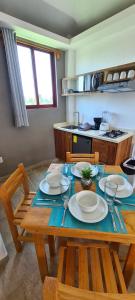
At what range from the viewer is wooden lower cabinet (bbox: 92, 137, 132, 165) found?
222cm

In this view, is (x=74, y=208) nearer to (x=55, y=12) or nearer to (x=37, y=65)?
(x=37, y=65)

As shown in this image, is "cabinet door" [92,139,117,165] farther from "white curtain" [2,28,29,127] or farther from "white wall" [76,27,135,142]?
"white curtain" [2,28,29,127]

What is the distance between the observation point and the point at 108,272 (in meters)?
0.88

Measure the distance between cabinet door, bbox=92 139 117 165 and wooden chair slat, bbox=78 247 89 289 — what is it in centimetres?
152

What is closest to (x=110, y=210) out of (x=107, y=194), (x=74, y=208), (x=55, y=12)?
(x=107, y=194)

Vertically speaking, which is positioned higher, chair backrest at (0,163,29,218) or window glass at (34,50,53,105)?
window glass at (34,50,53,105)

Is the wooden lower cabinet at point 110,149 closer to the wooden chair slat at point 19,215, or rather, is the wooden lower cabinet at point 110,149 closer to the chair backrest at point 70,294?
the wooden chair slat at point 19,215

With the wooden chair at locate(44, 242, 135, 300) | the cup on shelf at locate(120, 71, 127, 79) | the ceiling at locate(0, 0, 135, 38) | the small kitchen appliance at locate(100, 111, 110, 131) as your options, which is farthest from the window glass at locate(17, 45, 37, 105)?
the wooden chair at locate(44, 242, 135, 300)

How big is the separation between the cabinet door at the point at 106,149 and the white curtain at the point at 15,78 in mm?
1327

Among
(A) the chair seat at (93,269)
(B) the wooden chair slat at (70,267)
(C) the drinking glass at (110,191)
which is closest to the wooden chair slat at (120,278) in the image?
(A) the chair seat at (93,269)

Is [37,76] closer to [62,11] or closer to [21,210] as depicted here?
[62,11]

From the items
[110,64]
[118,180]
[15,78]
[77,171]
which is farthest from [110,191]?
[110,64]

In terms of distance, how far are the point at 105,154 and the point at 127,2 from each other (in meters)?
2.27

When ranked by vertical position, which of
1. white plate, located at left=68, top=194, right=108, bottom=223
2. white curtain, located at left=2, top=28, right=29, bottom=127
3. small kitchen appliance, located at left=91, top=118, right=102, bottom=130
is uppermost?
white curtain, located at left=2, top=28, right=29, bottom=127
